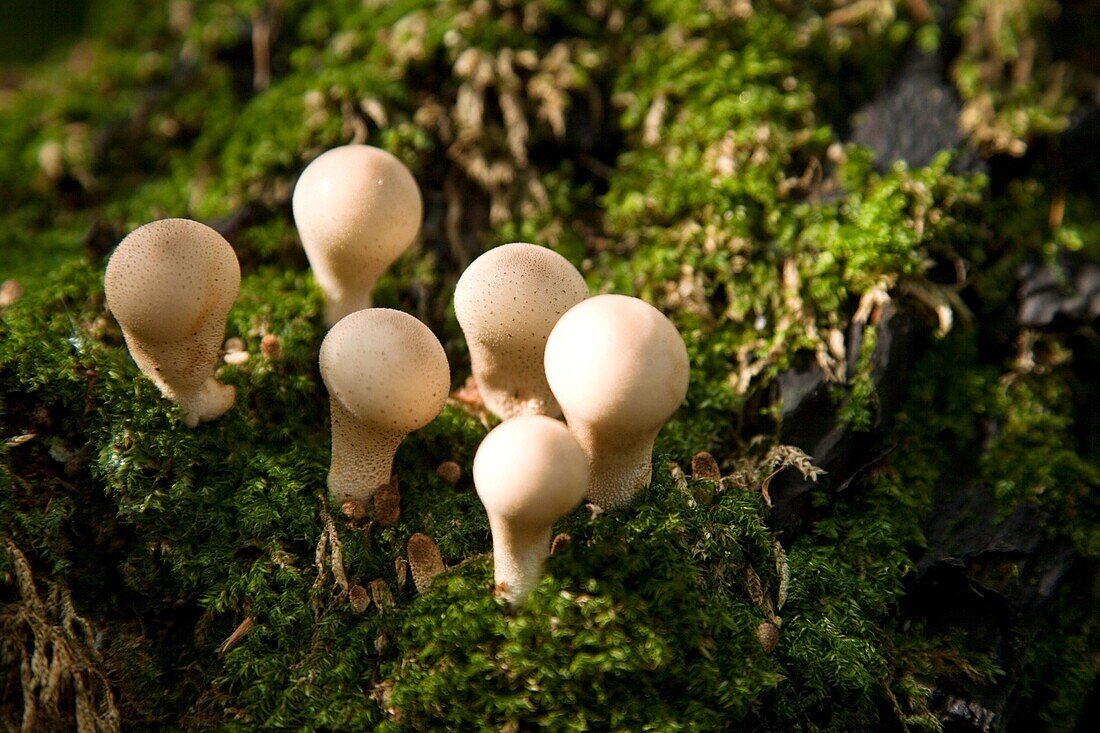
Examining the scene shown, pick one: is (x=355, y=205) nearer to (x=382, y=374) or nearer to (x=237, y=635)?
(x=382, y=374)

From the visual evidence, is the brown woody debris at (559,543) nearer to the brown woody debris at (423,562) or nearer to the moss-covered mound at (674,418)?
the moss-covered mound at (674,418)

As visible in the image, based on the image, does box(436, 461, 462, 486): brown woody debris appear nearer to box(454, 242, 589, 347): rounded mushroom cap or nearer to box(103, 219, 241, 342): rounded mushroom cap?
box(454, 242, 589, 347): rounded mushroom cap

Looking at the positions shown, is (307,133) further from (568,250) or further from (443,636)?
(443,636)

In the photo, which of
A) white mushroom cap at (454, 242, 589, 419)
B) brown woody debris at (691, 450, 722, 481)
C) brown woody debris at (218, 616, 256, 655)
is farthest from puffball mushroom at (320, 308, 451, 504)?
brown woody debris at (691, 450, 722, 481)

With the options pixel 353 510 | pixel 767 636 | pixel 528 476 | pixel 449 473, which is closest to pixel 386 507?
pixel 353 510

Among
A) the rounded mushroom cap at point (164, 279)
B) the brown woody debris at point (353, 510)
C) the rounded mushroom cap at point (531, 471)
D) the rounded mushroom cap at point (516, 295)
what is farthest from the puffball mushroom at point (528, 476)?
the rounded mushroom cap at point (164, 279)

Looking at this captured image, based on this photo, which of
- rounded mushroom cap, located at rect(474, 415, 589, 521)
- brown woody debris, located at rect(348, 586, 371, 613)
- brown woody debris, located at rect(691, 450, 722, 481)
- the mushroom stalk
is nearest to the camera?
rounded mushroom cap, located at rect(474, 415, 589, 521)

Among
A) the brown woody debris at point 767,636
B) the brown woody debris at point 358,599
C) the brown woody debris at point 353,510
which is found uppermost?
the brown woody debris at point 767,636
